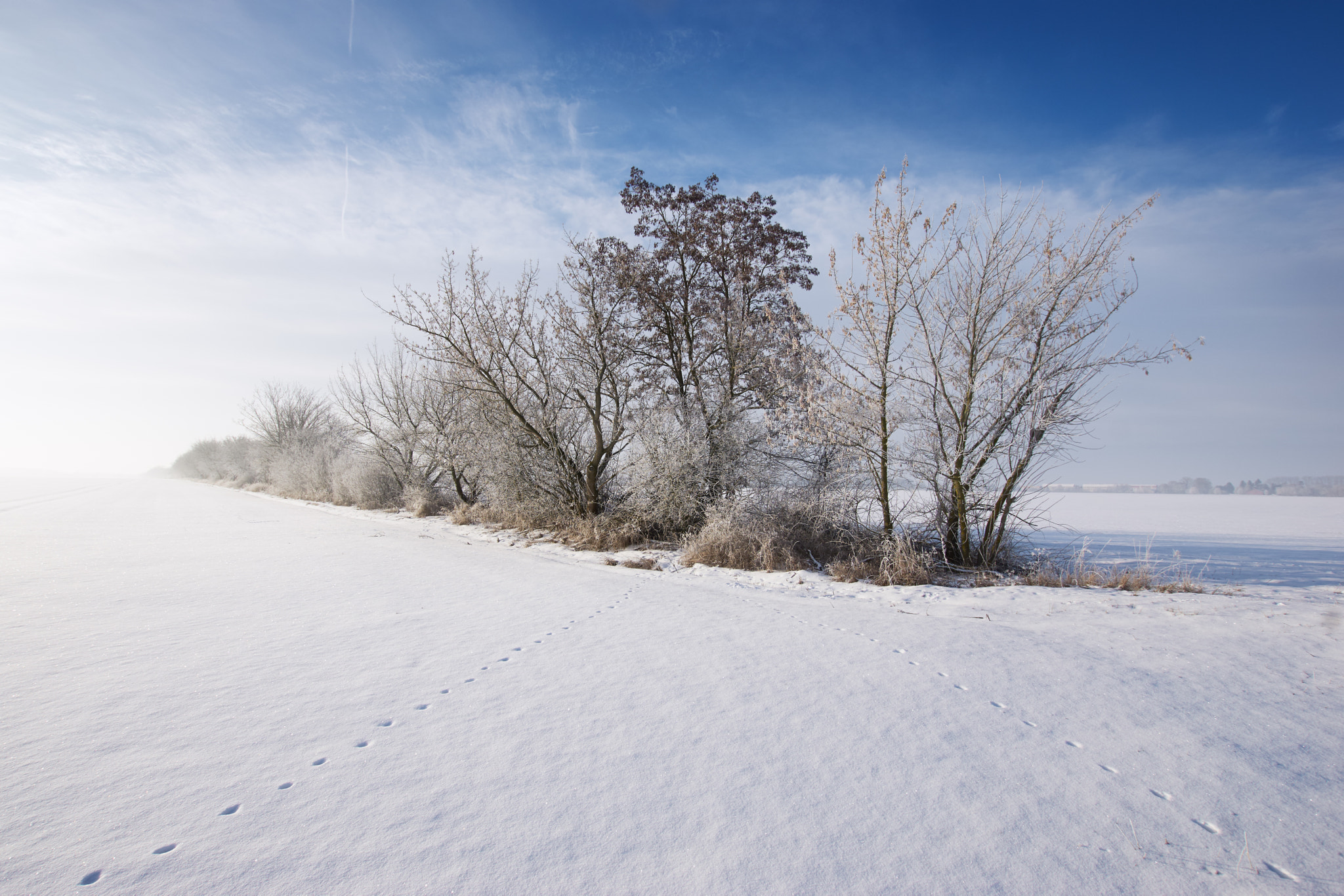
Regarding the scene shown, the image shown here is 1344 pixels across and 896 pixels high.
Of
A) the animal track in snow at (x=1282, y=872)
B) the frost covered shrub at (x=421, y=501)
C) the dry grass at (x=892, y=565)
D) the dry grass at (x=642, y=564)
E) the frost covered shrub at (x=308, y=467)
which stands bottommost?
the animal track in snow at (x=1282, y=872)

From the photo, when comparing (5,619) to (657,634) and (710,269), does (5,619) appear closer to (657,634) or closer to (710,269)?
(657,634)

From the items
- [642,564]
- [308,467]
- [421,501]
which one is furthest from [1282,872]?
[308,467]

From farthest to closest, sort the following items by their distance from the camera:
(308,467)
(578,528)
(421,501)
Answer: (308,467), (421,501), (578,528)

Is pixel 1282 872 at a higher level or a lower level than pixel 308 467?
lower

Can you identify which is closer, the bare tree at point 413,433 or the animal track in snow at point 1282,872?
the animal track in snow at point 1282,872

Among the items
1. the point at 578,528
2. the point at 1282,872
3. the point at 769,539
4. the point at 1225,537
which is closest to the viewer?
the point at 1282,872

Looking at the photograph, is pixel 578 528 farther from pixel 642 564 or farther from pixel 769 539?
pixel 769 539

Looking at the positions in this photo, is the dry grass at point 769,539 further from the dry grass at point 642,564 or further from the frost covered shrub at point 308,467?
the frost covered shrub at point 308,467

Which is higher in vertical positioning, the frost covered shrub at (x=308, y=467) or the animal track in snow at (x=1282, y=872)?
the frost covered shrub at (x=308, y=467)

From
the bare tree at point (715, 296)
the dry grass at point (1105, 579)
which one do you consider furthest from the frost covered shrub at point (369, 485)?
the dry grass at point (1105, 579)

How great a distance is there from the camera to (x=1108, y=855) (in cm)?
190

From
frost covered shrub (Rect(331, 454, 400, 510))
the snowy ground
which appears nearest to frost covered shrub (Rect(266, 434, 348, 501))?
frost covered shrub (Rect(331, 454, 400, 510))

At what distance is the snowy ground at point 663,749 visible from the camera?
5.89 ft

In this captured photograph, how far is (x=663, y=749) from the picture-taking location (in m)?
2.52
